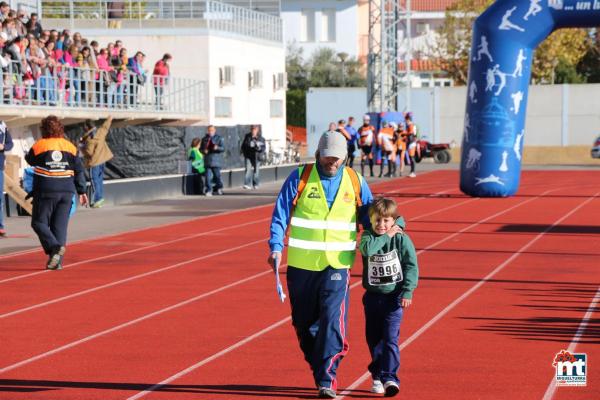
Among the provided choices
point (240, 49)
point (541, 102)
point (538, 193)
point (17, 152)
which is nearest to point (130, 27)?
point (240, 49)

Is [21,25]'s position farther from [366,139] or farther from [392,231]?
[392,231]

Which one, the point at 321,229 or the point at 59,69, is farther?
the point at 59,69

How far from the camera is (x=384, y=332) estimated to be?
8.88 meters

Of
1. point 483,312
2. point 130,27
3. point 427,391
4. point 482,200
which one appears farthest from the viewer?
point 130,27

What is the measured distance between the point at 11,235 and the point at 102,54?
556 inches

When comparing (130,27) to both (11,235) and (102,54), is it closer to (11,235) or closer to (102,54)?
(102,54)

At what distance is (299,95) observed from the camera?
7519 cm

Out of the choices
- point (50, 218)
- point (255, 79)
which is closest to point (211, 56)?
point (255, 79)

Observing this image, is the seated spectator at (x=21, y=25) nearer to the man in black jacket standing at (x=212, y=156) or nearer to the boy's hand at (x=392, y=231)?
the man in black jacket standing at (x=212, y=156)

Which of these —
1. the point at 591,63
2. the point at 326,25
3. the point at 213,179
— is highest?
the point at 326,25

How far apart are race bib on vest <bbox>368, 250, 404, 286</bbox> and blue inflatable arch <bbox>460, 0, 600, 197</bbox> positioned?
2098cm

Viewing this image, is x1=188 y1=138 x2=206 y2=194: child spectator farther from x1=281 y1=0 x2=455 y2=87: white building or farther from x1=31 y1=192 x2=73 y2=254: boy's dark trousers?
x1=281 y1=0 x2=455 y2=87: white building

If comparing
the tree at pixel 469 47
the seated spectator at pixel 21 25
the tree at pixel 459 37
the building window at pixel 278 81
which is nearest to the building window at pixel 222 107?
the building window at pixel 278 81
